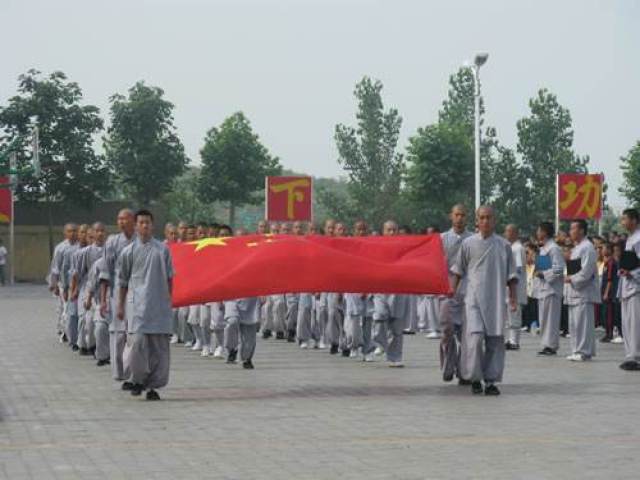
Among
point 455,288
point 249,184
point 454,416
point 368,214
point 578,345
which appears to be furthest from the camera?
point 368,214

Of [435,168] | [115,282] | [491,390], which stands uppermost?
[435,168]

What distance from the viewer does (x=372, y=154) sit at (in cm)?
9506

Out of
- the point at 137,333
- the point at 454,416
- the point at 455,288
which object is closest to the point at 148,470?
the point at 454,416

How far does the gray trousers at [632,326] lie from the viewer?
18719mm

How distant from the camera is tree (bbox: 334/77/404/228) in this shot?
9450 centimetres

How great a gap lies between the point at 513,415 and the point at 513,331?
10.1 m

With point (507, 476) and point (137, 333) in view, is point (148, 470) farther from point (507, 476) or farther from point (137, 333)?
point (137, 333)

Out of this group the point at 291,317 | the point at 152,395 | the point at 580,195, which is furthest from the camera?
the point at 580,195

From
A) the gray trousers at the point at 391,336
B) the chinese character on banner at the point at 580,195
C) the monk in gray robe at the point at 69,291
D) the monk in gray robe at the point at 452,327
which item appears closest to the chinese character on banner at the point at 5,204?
the chinese character on banner at the point at 580,195

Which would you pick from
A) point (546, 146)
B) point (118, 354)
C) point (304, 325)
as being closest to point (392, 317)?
point (118, 354)

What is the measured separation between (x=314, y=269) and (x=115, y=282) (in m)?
2.41

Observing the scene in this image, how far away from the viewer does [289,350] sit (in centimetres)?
2283

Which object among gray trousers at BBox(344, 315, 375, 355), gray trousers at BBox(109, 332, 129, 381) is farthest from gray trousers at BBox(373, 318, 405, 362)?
gray trousers at BBox(109, 332, 129, 381)

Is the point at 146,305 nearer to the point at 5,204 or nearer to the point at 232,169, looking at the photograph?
the point at 5,204
